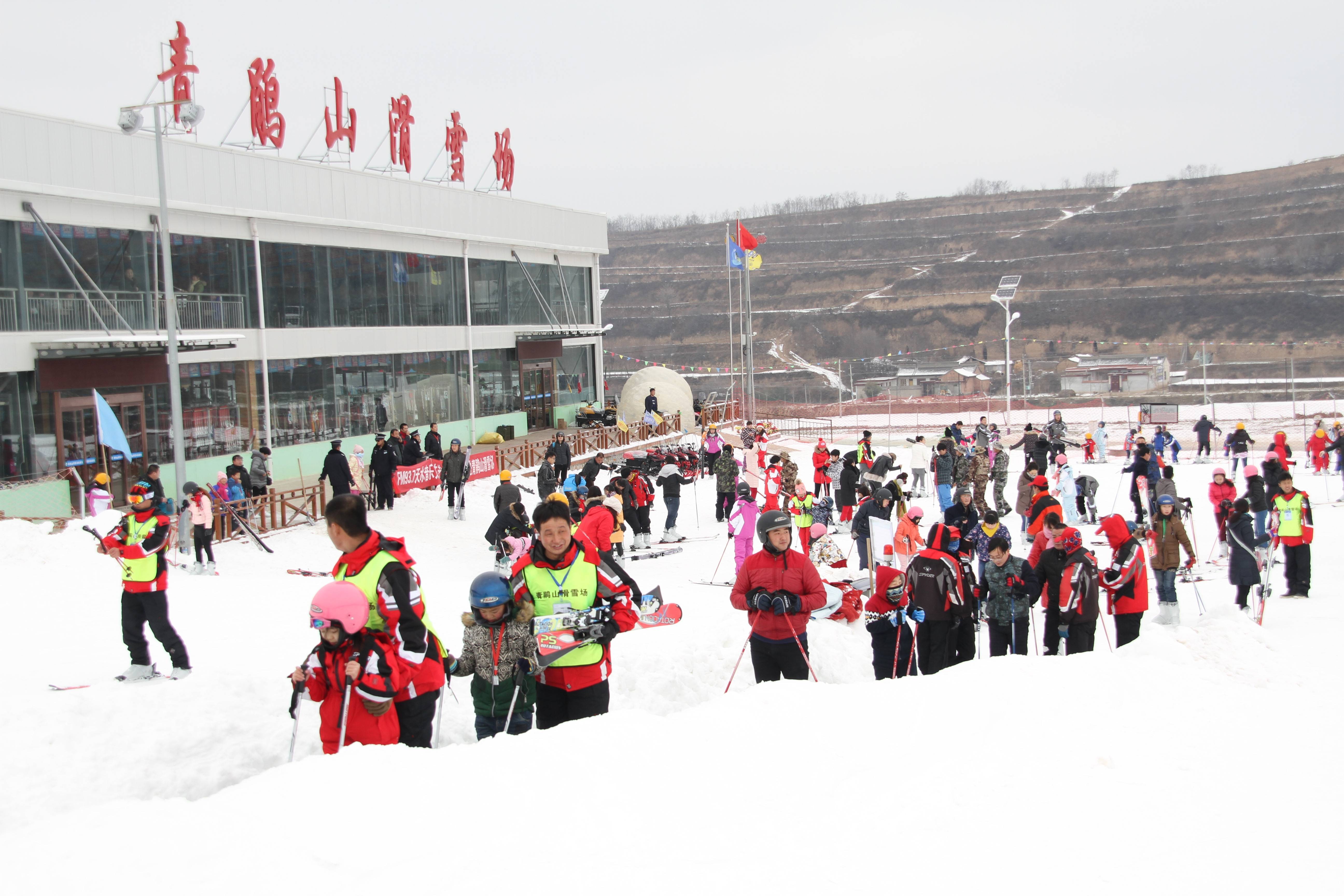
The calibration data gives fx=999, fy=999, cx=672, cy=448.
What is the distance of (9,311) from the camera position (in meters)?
17.6

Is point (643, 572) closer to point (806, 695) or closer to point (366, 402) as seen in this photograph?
point (806, 695)

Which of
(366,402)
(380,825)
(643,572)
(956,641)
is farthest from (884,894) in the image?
(366,402)

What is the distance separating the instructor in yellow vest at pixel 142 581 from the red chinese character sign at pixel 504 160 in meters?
28.5

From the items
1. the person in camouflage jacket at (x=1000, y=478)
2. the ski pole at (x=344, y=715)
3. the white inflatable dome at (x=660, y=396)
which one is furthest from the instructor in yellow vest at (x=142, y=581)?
the white inflatable dome at (x=660, y=396)

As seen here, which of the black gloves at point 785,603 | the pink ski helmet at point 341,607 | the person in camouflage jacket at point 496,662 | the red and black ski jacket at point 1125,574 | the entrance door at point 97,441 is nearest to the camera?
the pink ski helmet at point 341,607

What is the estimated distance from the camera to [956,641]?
8.25 meters

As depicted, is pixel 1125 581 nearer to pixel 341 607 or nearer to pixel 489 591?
pixel 489 591

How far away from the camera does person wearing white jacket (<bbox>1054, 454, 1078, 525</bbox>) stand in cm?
1797

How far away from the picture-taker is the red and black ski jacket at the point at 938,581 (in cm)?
797

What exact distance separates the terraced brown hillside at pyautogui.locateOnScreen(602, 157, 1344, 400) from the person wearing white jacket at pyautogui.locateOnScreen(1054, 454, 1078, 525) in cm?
5678

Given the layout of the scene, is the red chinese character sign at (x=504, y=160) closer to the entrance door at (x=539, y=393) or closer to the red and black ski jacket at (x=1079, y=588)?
the entrance door at (x=539, y=393)

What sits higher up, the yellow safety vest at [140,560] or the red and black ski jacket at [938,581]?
the yellow safety vest at [140,560]

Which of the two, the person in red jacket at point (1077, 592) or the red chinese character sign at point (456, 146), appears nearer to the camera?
the person in red jacket at point (1077, 592)

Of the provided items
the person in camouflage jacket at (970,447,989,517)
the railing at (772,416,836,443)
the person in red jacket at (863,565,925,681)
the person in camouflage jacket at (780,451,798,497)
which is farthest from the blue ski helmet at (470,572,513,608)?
the railing at (772,416,836,443)
